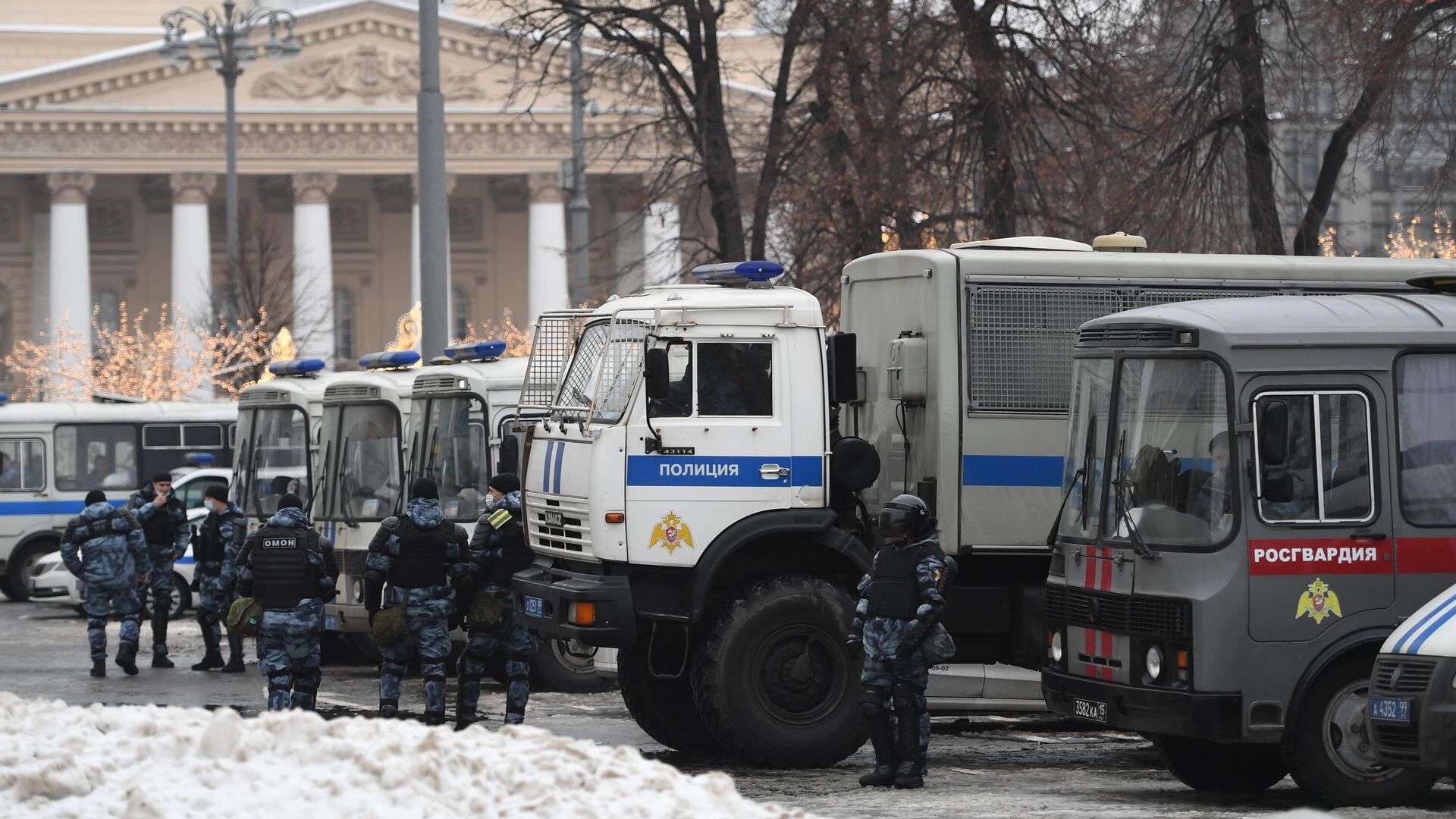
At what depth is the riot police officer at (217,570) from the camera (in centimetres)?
1984

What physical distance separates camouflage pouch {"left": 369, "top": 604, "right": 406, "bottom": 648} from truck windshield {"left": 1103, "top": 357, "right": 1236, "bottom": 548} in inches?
203

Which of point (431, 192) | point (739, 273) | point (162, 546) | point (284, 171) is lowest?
point (162, 546)

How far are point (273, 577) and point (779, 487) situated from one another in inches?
151

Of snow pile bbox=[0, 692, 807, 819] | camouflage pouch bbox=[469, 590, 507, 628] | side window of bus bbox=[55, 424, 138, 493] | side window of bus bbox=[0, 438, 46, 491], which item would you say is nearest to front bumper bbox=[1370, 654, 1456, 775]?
snow pile bbox=[0, 692, 807, 819]

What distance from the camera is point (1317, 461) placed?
11328mm

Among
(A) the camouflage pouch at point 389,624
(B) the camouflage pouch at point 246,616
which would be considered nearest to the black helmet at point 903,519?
(A) the camouflage pouch at point 389,624

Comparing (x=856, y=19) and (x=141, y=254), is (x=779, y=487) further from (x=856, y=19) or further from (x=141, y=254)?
(x=141, y=254)

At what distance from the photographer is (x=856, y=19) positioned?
23016 mm

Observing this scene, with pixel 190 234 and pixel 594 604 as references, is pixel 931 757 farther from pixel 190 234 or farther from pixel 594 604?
pixel 190 234

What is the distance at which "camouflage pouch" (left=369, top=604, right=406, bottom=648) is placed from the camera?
572 inches

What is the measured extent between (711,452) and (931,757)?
245cm

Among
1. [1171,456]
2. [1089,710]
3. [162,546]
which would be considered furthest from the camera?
[162,546]

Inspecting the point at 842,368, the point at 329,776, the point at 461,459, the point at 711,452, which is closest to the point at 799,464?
the point at 711,452

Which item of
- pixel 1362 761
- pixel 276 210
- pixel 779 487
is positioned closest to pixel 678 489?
pixel 779 487
